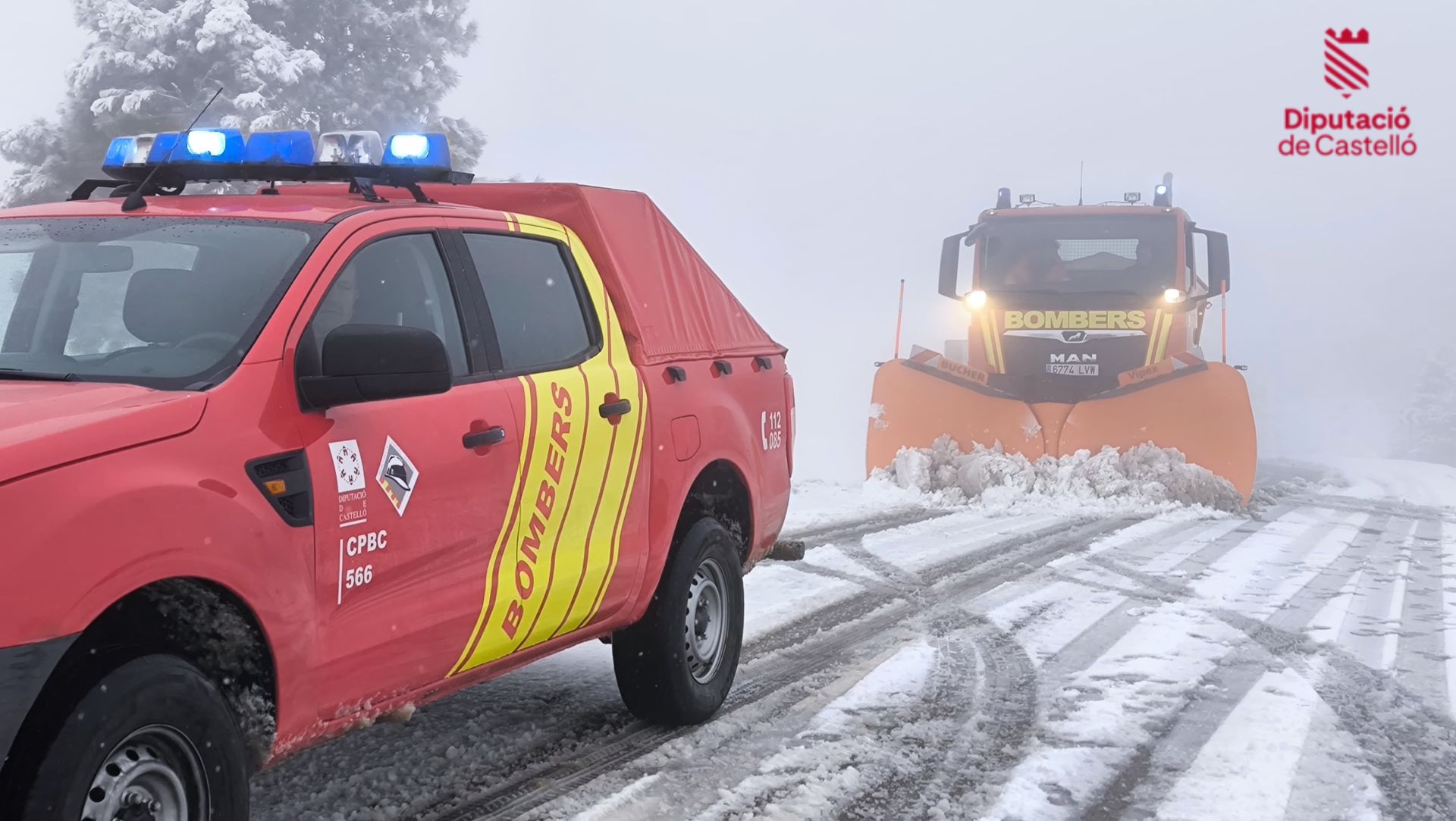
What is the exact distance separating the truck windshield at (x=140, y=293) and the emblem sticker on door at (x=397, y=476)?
420 millimetres

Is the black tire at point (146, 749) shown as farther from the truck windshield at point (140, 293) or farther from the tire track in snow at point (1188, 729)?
the tire track in snow at point (1188, 729)

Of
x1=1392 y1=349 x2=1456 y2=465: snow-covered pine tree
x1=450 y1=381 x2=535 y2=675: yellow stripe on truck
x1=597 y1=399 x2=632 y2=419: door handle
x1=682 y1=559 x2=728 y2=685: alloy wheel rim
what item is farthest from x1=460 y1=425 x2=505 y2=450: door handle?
x1=1392 y1=349 x2=1456 y2=465: snow-covered pine tree

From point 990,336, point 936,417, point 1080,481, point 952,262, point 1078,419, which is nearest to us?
point 1080,481

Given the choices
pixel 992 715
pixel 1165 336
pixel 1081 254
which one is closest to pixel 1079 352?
pixel 1165 336

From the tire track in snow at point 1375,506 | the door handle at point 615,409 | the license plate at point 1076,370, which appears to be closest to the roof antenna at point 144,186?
the door handle at point 615,409

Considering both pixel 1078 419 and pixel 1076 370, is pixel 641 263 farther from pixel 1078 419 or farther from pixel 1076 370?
pixel 1076 370

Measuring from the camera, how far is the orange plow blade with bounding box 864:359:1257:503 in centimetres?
1294

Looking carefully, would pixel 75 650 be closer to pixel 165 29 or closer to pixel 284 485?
pixel 284 485

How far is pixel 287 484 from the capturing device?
10.1 ft

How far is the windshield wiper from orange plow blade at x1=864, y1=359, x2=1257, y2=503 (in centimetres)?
1114

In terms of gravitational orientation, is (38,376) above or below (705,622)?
above

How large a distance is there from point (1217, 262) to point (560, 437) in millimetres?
11552

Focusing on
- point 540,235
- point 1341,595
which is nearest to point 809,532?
point 1341,595

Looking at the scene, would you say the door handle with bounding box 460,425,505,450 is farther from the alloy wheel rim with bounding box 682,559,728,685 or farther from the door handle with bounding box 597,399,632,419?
the alloy wheel rim with bounding box 682,559,728,685
